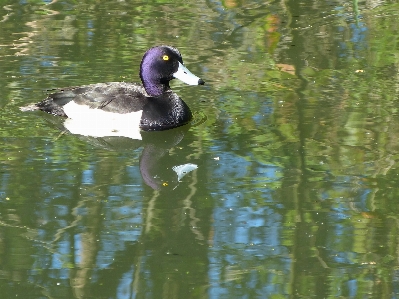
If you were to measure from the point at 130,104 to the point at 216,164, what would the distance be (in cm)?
167

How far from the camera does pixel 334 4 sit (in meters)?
12.8

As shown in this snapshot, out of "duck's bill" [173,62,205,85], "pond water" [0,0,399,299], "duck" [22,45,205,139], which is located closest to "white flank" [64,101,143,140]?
"duck" [22,45,205,139]

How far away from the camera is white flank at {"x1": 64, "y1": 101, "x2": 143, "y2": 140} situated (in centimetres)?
880

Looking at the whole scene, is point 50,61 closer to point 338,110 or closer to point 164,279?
point 338,110

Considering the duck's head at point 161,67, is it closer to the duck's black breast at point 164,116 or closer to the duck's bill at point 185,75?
the duck's bill at point 185,75

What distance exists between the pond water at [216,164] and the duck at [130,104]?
0.49ft

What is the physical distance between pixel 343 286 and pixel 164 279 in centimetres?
110

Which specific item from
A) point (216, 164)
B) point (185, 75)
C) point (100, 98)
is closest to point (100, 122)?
point (100, 98)

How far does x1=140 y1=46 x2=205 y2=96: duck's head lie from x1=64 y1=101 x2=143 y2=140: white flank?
491mm

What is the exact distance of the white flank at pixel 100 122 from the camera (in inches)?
346

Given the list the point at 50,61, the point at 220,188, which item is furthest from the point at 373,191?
the point at 50,61

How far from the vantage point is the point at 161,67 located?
30.3ft

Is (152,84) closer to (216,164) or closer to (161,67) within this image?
(161,67)

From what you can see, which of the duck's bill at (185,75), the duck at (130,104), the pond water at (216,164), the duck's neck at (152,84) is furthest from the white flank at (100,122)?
the duck's bill at (185,75)
